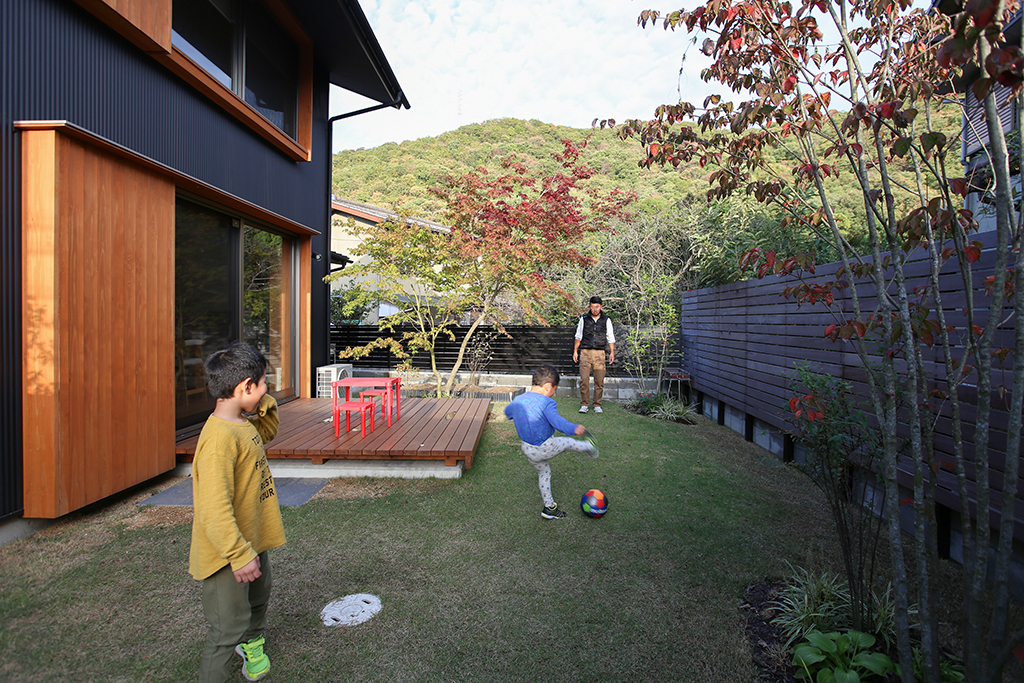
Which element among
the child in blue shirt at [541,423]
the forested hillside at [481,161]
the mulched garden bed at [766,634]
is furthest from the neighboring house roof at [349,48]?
the forested hillside at [481,161]

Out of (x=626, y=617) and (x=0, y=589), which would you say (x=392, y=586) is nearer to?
(x=626, y=617)

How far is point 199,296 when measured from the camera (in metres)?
4.78

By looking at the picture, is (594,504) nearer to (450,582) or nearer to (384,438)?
(450,582)

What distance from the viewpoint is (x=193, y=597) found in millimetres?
2506

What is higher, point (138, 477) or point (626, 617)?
point (138, 477)

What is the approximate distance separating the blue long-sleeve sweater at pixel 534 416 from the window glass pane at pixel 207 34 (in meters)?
4.22

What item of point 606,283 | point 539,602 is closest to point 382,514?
point 539,602

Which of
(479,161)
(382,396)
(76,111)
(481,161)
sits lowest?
(382,396)

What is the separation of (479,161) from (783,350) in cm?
2354

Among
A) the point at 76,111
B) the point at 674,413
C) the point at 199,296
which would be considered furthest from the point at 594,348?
the point at 76,111

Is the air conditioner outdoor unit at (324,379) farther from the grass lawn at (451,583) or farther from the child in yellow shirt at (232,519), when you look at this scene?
the child in yellow shirt at (232,519)

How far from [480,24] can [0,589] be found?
2082 centimetres

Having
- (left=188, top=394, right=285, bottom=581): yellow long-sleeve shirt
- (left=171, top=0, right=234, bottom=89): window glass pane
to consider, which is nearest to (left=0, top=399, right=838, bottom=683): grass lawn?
(left=188, top=394, right=285, bottom=581): yellow long-sleeve shirt

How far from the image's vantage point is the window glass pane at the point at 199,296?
450 centimetres
